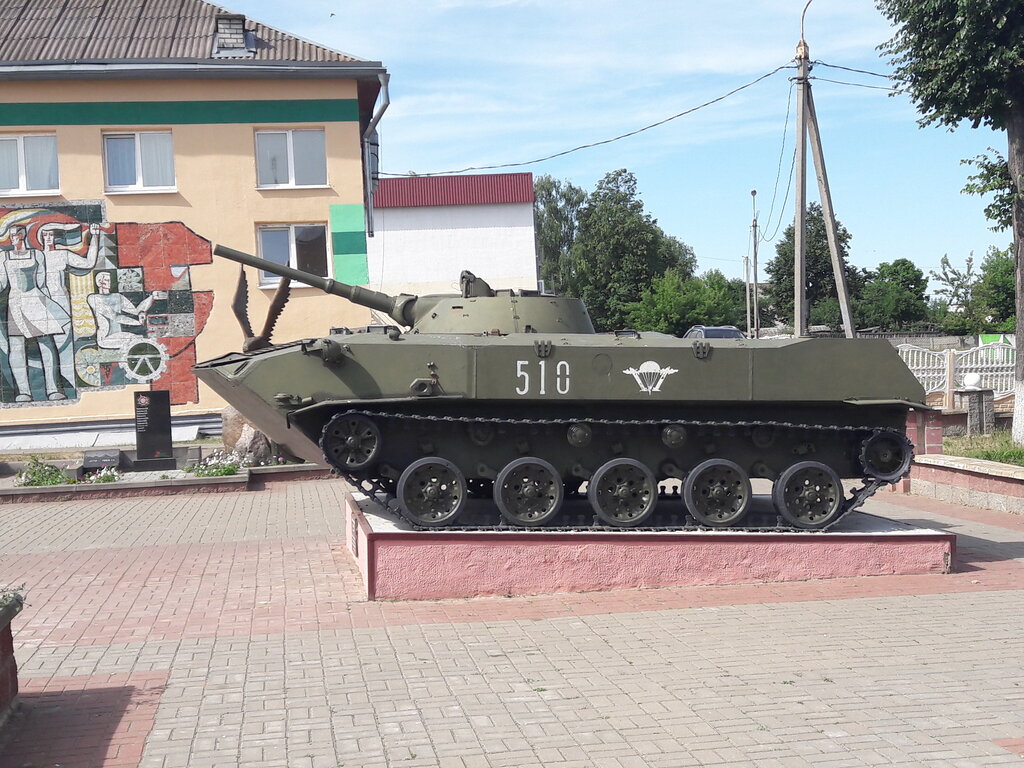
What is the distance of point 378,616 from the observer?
877 centimetres

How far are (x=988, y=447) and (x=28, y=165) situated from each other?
18.8m

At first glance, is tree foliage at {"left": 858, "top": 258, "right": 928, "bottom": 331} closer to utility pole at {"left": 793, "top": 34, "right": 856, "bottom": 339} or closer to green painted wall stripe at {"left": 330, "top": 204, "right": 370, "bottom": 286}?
utility pole at {"left": 793, "top": 34, "right": 856, "bottom": 339}

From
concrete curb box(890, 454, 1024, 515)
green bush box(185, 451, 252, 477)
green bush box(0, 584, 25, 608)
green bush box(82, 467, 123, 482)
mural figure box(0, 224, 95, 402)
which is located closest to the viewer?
green bush box(0, 584, 25, 608)

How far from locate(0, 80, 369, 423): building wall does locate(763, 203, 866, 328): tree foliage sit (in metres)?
29.9

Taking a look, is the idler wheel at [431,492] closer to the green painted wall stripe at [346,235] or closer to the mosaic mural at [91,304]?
the green painted wall stripe at [346,235]

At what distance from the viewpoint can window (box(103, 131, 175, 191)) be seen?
872 inches

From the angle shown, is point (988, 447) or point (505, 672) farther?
point (988, 447)

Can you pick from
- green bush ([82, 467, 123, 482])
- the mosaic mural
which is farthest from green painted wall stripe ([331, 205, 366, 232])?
green bush ([82, 467, 123, 482])

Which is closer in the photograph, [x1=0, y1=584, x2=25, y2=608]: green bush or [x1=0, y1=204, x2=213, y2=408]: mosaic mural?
[x1=0, y1=584, x2=25, y2=608]: green bush

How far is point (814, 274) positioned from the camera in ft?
172

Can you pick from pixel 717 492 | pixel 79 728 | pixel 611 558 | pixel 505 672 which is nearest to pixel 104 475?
pixel 611 558

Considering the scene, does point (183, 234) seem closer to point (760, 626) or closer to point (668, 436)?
point (668, 436)

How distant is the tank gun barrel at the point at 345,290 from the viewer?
38.4ft

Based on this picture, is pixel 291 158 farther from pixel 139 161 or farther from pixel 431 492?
pixel 431 492
